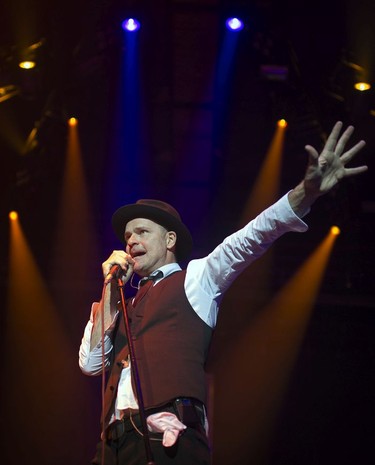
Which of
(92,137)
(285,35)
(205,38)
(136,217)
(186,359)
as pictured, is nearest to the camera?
(186,359)

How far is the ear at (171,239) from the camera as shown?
3583mm

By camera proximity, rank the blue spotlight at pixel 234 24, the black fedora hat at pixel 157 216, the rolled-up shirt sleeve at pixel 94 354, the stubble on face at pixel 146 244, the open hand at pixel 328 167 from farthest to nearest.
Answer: the blue spotlight at pixel 234 24, the black fedora hat at pixel 157 216, the stubble on face at pixel 146 244, the rolled-up shirt sleeve at pixel 94 354, the open hand at pixel 328 167

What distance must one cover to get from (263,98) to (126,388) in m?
4.57

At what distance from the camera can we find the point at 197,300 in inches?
122

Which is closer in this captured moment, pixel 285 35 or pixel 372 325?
pixel 285 35

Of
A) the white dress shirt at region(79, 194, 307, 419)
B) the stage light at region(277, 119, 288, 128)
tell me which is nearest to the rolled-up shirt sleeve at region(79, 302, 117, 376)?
the white dress shirt at region(79, 194, 307, 419)

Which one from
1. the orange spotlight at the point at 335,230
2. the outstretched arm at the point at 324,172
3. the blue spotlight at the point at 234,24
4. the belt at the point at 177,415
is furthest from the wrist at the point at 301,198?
the orange spotlight at the point at 335,230

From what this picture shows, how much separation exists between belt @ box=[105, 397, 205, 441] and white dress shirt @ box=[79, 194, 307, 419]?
46 millimetres

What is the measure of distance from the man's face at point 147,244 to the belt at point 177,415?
29.8 inches

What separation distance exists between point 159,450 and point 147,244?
3.32ft

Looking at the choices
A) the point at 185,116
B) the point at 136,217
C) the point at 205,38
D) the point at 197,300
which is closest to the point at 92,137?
the point at 185,116

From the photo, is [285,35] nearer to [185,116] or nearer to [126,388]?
[185,116]

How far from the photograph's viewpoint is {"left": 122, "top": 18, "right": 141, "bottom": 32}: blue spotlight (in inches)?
232

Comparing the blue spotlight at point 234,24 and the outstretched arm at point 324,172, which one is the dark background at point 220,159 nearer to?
the blue spotlight at point 234,24
